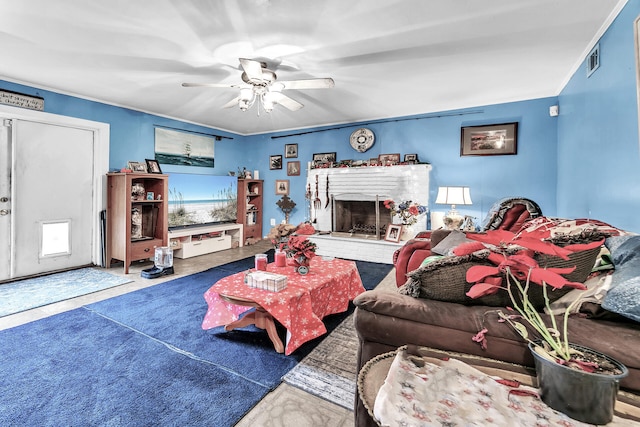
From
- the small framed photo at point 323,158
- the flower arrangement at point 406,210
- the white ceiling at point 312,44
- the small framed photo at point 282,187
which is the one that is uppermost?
the white ceiling at point 312,44

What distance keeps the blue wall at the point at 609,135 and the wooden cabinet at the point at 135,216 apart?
4714mm

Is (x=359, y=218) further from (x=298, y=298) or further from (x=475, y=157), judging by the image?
(x=298, y=298)

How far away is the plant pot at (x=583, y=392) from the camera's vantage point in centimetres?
66

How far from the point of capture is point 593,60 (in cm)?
242

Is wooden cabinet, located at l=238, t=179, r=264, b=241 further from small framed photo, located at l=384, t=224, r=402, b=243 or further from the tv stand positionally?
small framed photo, located at l=384, t=224, r=402, b=243

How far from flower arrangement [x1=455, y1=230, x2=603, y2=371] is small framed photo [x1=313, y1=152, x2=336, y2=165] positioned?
454 centimetres

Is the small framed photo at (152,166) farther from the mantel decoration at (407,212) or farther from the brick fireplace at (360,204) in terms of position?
the mantel decoration at (407,212)

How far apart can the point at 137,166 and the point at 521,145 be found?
5.42m

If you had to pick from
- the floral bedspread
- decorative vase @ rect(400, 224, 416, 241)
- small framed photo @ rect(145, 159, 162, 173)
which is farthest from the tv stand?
the floral bedspread

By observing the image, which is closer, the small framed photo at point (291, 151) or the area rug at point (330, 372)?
the area rug at point (330, 372)

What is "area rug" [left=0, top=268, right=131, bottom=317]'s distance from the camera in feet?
9.14

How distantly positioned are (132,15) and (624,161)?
11.3 feet

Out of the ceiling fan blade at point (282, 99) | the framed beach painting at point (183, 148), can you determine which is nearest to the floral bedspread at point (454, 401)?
the ceiling fan blade at point (282, 99)

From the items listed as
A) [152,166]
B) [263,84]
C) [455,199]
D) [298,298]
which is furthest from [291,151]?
[298,298]
